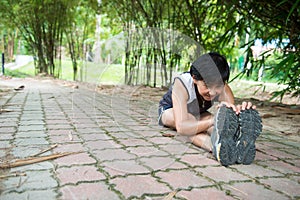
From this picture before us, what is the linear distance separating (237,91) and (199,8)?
3395mm

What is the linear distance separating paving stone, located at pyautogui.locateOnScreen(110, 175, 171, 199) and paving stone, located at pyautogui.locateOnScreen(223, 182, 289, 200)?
29 centimetres

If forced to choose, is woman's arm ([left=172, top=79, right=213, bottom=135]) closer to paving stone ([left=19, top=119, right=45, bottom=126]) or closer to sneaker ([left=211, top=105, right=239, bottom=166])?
sneaker ([left=211, top=105, right=239, bottom=166])

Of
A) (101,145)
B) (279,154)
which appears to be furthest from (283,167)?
(101,145)

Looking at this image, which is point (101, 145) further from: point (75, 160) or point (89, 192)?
point (89, 192)

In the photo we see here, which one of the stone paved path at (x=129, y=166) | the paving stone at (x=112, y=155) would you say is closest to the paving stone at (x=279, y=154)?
the stone paved path at (x=129, y=166)

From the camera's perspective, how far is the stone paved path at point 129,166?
1.30 meters

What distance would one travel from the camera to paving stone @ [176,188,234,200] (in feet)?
4.17

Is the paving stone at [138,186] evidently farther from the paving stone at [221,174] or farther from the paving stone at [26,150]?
the paving stone at [26,150]

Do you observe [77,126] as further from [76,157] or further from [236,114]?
[236,114]

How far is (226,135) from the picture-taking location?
1.64 m

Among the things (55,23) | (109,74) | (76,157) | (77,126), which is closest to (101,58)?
(109,74)

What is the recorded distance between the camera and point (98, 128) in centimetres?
252

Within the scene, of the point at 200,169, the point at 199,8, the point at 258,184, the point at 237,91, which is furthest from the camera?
the point at 237,91

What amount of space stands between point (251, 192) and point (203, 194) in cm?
23
